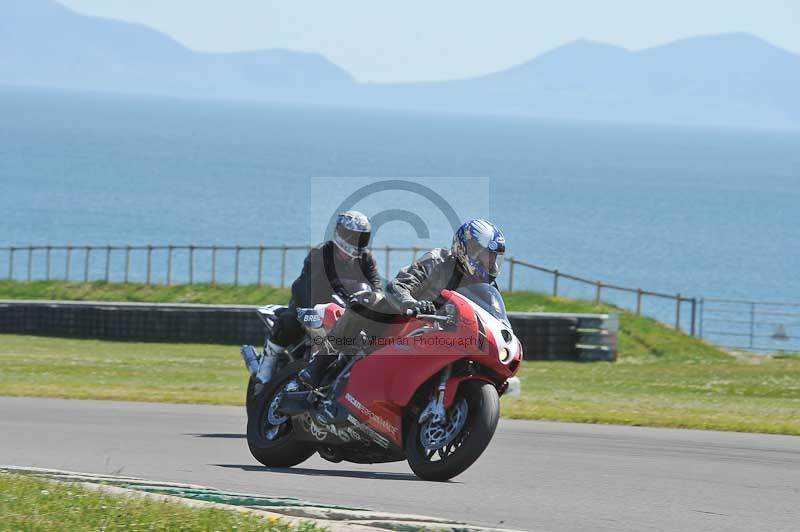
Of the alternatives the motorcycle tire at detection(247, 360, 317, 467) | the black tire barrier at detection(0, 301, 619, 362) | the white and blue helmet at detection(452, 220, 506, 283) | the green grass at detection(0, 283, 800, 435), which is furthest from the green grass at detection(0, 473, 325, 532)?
the black tire barrier at detection(0, 301, 619, 362)

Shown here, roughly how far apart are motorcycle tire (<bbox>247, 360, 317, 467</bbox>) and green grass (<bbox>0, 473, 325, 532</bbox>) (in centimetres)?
→ 231

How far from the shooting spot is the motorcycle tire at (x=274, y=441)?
10156mm

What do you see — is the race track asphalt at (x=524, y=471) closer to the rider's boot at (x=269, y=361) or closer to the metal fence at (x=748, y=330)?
the rider's boot at (x=269, y=361)

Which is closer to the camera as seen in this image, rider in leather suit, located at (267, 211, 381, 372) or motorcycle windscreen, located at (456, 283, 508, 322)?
motorcycle windscreen, located at (456, 283, 508, 322)

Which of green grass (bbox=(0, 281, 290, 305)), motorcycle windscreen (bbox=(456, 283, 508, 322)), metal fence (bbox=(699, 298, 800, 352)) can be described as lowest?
metal fence (bbox=(699, 298, 800, 352))

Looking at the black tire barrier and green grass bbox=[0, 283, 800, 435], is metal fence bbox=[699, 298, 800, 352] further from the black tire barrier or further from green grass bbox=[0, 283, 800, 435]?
the black tire barrier

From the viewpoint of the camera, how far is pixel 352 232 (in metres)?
10.0

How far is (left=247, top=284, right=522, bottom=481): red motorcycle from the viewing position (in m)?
8.62

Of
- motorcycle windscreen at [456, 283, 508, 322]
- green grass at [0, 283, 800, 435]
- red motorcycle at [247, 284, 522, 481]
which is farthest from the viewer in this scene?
green grass at [0, 283, 800, 435]

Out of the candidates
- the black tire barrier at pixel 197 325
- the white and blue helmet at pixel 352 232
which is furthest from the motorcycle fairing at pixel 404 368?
the black tire barrier at pixel 197 325

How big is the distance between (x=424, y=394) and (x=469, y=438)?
62cm

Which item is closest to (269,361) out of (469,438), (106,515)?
(469,438)

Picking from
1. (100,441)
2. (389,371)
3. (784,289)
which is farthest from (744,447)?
(784,289)

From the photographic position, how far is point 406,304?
8773mm
